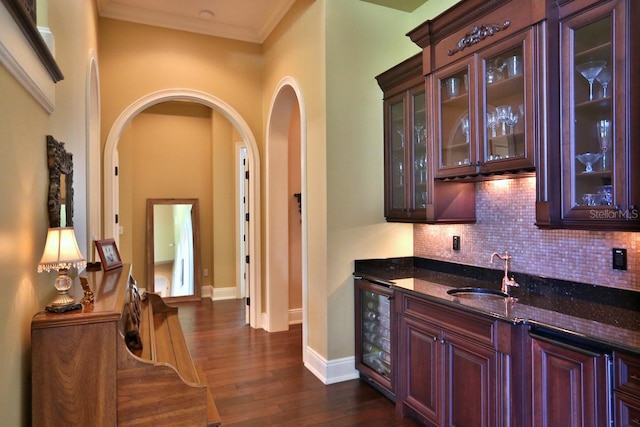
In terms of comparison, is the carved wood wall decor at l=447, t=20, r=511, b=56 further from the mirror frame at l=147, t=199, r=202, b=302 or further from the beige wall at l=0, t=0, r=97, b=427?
the mirror frame at l=147, t=199, r=202, b=302

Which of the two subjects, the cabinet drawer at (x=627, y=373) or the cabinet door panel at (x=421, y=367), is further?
the cabinet door panel at (x=421, y=367)

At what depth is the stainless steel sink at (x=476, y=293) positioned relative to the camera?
2616 millimetres

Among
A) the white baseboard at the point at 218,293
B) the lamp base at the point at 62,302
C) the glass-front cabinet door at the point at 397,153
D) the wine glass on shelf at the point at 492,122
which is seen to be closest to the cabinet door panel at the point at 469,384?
the wine glass on shelf at the point at 492,122

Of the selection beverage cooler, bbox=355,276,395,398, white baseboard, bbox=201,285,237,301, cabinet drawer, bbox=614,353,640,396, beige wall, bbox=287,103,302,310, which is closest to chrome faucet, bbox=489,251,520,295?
beverage cooler, bbox=355,276,395,398

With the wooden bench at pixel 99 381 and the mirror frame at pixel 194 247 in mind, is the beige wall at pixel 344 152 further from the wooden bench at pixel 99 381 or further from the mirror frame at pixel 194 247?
the mirror frame at pixel 194 247

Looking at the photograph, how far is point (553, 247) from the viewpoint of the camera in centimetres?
250

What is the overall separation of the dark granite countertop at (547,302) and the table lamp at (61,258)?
6.17 feet

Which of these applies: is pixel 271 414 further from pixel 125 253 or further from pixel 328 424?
pixel 125 253

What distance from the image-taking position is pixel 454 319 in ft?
7.88

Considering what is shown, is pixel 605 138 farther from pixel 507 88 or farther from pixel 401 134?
pixel 401 134

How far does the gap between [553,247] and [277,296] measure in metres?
3.13

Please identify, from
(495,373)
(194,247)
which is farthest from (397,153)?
(194,247)

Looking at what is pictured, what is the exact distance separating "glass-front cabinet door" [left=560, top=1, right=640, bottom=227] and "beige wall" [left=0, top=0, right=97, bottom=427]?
2288 millimetres

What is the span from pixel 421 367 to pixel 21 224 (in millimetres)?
2292
